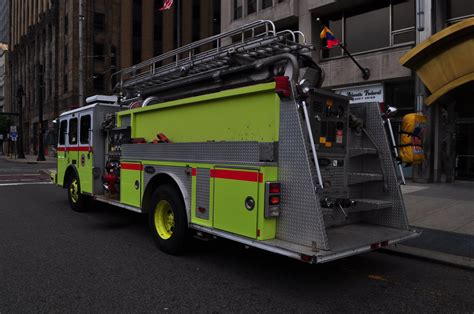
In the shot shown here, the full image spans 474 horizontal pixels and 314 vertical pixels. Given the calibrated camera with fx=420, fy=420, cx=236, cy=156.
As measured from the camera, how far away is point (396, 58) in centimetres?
1538

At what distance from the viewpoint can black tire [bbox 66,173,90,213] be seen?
941 centimetres

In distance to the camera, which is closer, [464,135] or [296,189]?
[296,189]

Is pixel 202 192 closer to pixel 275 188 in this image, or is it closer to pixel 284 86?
pixel 275 188

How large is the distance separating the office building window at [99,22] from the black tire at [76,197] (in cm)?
3946

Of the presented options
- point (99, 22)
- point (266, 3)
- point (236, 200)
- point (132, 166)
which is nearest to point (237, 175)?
Answer: point (236, 200)

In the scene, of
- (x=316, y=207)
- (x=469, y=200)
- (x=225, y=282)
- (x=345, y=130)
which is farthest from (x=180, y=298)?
(x=469, y=200)

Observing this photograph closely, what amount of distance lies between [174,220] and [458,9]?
13.7m

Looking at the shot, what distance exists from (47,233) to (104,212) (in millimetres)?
2260

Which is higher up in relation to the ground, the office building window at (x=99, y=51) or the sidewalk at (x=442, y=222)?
the office building window at (x=99, y=51)

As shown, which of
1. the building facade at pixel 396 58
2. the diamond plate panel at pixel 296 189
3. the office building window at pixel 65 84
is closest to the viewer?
the diamond plate panel at pixel 296 189

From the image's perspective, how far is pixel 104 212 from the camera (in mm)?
9664

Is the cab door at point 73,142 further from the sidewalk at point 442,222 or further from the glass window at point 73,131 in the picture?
the sidewalk at point 442,222

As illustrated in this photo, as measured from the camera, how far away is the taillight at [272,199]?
14.8 ft

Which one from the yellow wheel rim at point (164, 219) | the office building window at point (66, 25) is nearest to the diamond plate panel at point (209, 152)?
the yellow wheel rim at point (164, 219)
